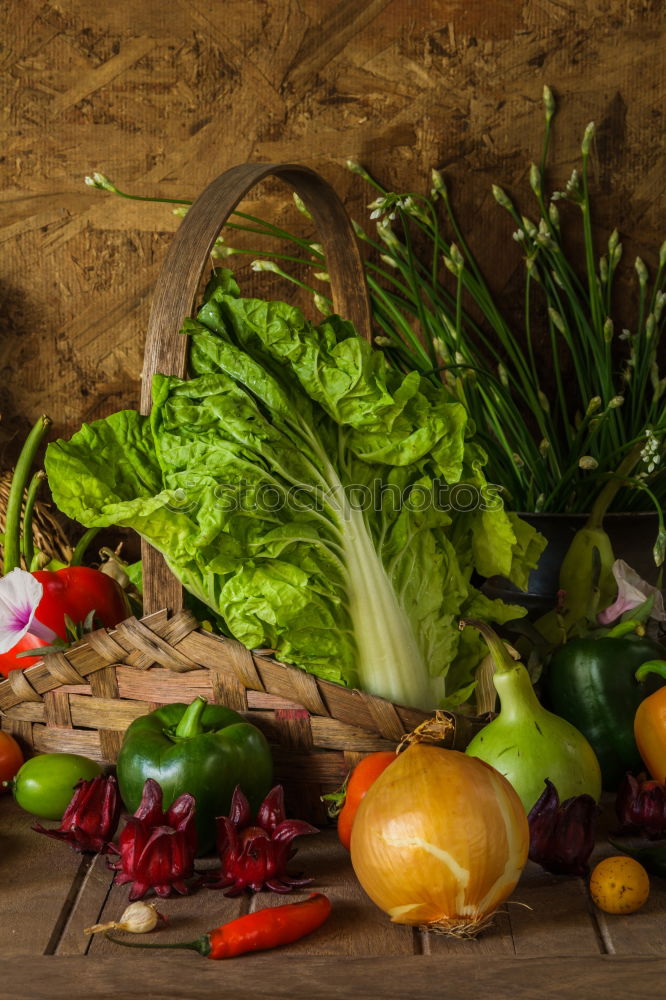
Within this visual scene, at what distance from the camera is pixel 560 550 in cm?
169

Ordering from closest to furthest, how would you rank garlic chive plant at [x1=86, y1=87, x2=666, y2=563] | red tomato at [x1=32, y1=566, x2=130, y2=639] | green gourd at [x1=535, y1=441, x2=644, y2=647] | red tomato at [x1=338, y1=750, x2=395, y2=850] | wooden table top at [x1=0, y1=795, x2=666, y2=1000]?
wooden table top at [x1=0, y1=795, x2=666, y2=1000]
red tomato at [x1=338, y1=750, x2=395, y2=850]
red tomato at [x1=32, y1=566, x2=130, y2=639]
green gourd at [x1=535, y1=441, x2=644, y2=647]
garlic chive plant at [x1=86, y1=87, x2=666, y2=563]

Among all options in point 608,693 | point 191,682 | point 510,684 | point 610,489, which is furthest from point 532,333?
point 191,682

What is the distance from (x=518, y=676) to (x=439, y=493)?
29cm

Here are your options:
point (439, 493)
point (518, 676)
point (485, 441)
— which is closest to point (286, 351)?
point (439, 493)

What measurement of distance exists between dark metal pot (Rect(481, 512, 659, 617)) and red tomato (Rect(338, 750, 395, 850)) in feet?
2.05

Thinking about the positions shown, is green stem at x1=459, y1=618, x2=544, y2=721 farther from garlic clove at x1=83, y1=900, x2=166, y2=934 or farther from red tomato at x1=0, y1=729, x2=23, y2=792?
red tomato at x1=0, y1=729, x2=23, y2=792

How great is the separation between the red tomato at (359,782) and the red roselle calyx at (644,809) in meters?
0.31

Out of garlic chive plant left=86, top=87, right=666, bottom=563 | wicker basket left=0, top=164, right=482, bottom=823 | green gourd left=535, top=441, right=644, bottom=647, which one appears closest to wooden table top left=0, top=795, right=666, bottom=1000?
wicker basket left=0, top=164, right=482, bottom=823

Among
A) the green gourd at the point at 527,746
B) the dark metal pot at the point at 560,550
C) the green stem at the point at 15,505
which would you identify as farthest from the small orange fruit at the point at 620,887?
the green stem at the point at 15,505

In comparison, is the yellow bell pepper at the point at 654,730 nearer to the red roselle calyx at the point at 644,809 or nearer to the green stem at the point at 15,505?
the red roselle calyx at the point at 644,809

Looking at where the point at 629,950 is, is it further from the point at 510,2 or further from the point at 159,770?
the point at 510,2

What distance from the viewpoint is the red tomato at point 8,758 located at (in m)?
1.33

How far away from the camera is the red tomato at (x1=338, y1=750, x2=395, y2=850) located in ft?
3.69

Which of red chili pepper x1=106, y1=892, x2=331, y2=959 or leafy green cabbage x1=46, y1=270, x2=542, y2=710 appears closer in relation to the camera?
red chili pepper x1=106, y1=892, x2=331, y2=959
